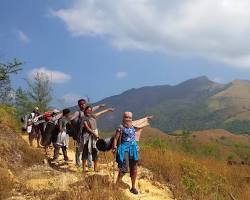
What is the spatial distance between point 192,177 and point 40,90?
25.8 metres

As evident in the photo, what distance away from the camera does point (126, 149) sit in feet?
34.6

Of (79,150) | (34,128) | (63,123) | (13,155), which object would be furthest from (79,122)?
(34,128)

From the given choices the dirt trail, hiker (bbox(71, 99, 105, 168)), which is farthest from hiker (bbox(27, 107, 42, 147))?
hiker (bbox(71, 99, 105, 168))

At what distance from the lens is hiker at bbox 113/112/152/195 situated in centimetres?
1050

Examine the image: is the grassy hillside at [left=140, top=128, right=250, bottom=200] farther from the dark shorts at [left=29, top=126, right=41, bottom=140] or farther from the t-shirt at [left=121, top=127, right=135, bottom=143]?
the dark shorts at [left=29, top=126, right=41, bottom=140]

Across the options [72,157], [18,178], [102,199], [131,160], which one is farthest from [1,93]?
[102,199]

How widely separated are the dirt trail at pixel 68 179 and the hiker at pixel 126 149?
22cm

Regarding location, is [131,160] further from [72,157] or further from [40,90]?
[40,90]

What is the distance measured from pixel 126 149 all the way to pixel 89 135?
2404 mm

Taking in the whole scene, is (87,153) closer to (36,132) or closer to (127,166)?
(127,166)

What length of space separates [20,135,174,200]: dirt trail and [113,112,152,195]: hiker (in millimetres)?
222

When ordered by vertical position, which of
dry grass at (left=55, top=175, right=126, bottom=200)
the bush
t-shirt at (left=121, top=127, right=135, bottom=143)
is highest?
t-shirt at (left=121, top=127, right=135, bottom=143)

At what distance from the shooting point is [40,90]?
3750 centimetres

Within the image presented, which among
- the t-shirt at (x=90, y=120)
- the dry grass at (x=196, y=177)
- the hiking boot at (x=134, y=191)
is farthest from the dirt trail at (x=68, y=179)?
the t-shirt at (x=90, y=120)
